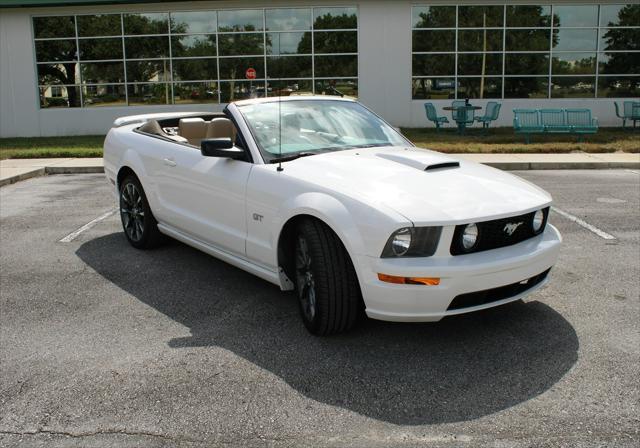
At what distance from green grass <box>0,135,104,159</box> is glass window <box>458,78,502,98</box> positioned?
11.5 m

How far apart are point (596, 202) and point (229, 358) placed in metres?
7.14

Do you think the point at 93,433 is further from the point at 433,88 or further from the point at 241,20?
the point at 241,20

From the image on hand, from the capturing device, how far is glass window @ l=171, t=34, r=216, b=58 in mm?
22875

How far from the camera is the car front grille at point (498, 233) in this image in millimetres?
4159

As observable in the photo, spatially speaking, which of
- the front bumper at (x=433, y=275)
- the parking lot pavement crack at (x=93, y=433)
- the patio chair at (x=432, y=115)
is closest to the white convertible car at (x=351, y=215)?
the front bumper at (x=433, y=275)

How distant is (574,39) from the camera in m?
22.8

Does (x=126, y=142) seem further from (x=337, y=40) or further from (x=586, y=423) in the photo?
(x=337, y=40)

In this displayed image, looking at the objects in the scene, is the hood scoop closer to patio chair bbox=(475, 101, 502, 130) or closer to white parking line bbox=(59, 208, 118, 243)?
white parking line bbox=(59, 208, 118, 243)

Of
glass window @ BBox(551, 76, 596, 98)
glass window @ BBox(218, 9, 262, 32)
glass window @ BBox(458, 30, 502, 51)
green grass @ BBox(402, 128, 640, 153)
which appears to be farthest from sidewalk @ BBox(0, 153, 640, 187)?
glass window @ BBox(218, 9, 262, 32)

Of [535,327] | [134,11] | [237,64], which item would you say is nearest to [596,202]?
[535,327]

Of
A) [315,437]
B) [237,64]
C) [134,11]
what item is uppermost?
[134,11]

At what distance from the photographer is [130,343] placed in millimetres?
4633

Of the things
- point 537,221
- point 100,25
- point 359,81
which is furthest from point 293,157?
point 100,25

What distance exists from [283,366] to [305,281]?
0.66m
